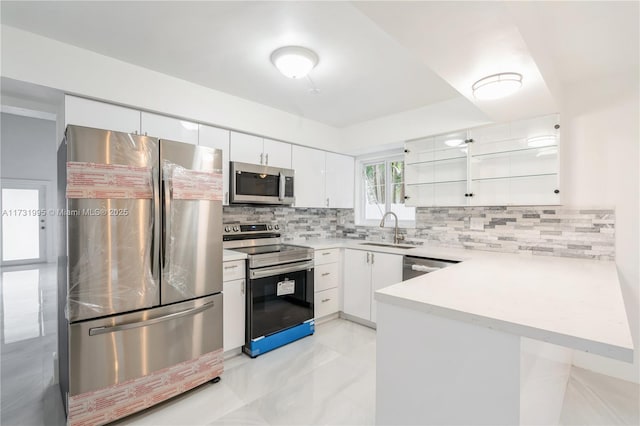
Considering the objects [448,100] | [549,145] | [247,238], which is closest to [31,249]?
[247,238]

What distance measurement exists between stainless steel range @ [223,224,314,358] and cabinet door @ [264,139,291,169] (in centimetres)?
73

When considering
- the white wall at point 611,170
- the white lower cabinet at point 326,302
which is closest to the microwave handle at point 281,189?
the white lower cabinet at point 326,302

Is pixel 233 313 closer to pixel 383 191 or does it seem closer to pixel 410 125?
pixel 383 191

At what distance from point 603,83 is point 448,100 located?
3.68ft

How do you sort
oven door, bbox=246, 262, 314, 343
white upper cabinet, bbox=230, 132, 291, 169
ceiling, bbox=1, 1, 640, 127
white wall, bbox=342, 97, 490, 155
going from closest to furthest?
ceiling, bbox=1, 1, 640, 127 < oven door, bbox=246, 262, 314, 343 < white wall, bbox=342, 97, 490, 155 < white upper cabinet, bbox=230, 132, 291, 169

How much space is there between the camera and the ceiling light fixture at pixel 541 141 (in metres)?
2.34

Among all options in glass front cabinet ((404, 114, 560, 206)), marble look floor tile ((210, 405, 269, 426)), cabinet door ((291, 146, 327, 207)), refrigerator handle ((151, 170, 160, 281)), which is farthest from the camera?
cabinet door ((291, 146, 327, 207))

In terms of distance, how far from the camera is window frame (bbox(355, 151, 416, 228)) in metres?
3.73

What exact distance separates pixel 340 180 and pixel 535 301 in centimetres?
294

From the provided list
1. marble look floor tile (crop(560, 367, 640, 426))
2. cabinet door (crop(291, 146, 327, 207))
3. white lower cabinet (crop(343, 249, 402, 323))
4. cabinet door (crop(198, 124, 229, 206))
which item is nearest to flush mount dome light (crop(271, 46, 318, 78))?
cabinet door (crop(198, 124, 229, 206))

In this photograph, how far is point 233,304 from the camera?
2.45m

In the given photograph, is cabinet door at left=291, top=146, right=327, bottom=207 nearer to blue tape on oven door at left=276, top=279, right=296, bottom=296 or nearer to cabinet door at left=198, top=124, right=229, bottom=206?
cabinet door at left=198, top=124, right=229, bottom=206

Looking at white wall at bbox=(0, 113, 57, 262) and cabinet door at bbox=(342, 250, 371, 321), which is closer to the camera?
cabinet door at bbox=(342, 250, 371, 321)

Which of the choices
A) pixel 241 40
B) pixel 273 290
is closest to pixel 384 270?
pixel 273 290
